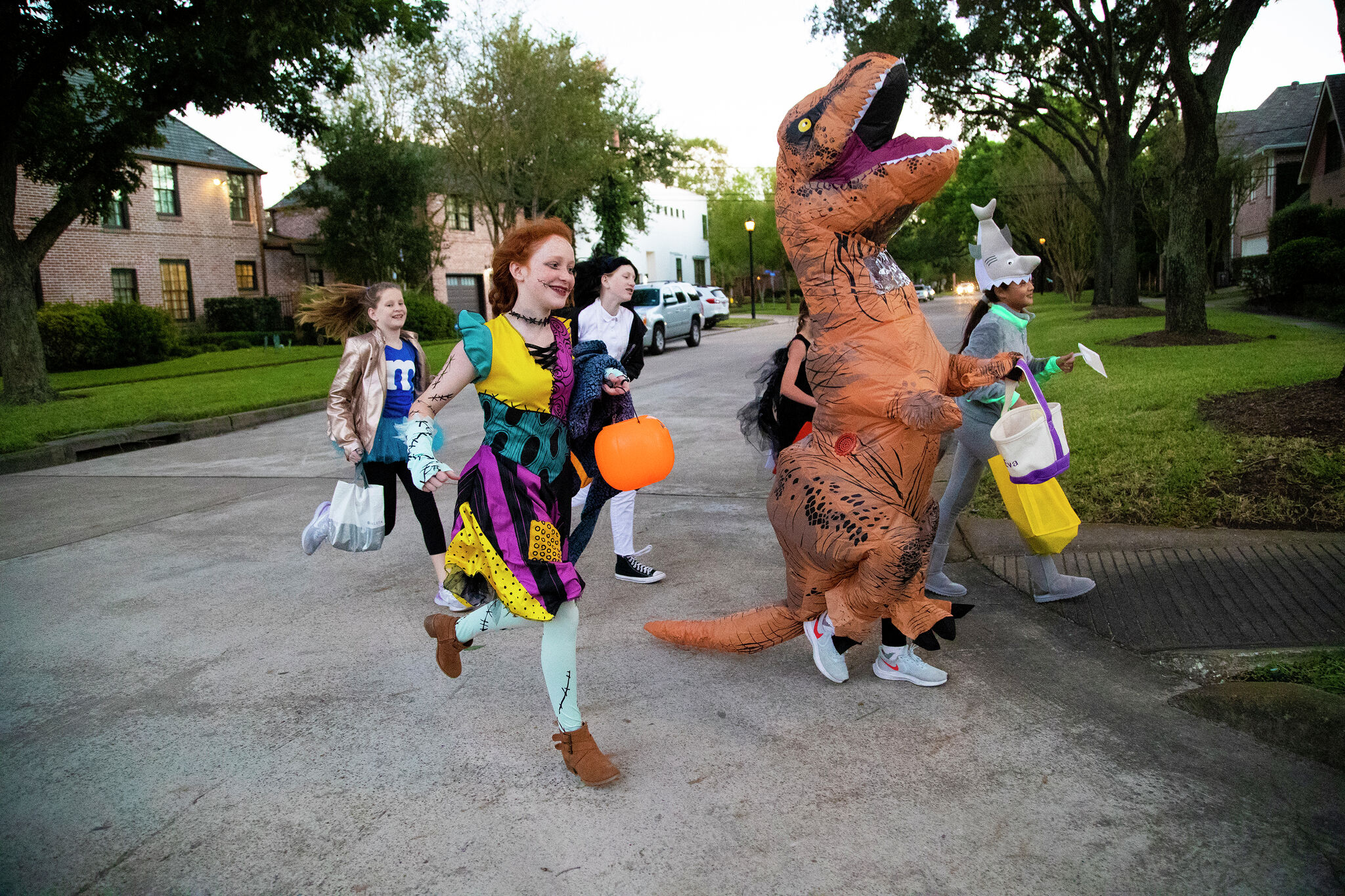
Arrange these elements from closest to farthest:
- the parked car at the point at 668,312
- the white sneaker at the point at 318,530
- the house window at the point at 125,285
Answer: the white sneaker at the point at 318,530
the parked car at the point at 668,312
the house window at the point at 125,285

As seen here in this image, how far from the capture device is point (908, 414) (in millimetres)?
2910

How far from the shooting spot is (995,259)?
4.11 m

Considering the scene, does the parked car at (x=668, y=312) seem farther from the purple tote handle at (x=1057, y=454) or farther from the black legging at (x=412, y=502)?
the purple tote handle at (x=1057, y=454)

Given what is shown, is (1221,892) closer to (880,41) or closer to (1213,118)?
(1213,118)

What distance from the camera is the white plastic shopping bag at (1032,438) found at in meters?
3.27

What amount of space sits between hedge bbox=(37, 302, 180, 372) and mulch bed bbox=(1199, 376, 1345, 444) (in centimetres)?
2116

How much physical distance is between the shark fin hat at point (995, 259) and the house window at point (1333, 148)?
97.9ft

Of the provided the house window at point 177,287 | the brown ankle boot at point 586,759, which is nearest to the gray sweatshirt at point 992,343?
the brown ankle boot at point 586,759

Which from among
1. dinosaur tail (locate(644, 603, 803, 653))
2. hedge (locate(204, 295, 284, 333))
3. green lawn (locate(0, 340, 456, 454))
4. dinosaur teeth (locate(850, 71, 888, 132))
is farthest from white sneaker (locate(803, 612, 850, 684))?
hedge (locate(204, 295, 284, 333))

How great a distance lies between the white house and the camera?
1897 inches

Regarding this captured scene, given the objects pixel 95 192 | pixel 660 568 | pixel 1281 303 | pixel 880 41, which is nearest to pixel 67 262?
pixel 95 192

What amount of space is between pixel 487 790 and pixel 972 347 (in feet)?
9.37

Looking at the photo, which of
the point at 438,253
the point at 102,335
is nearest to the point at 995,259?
the point at 102,335

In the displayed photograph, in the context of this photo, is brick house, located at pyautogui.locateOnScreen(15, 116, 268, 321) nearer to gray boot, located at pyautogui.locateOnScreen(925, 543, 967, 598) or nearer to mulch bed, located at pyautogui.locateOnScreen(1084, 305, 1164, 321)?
mulch bed, located at pyautogui.locateOnScreen(1084, 305, 1164, 321)
